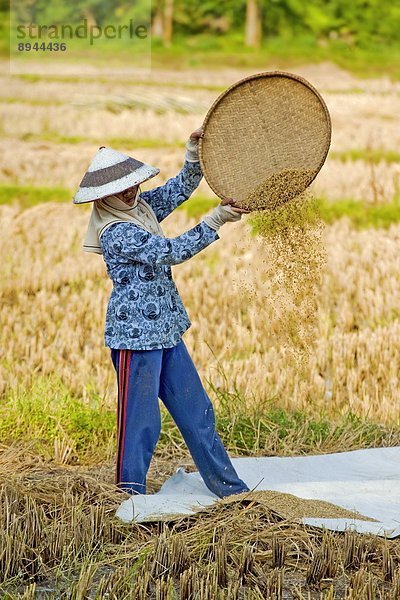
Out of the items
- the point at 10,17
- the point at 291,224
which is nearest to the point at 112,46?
the point at 10,17

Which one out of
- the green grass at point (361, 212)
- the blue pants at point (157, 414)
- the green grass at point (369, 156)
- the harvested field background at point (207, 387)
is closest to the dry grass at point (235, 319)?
the harvested field background at point (207, 387)

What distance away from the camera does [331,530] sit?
177 inches

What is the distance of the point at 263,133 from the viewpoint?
202 inches

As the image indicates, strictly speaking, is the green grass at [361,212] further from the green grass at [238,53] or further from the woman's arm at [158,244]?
the green grass at [238,53]

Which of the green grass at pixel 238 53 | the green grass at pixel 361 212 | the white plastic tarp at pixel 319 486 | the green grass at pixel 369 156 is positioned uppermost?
the white plastic tarp at pixel 319 486

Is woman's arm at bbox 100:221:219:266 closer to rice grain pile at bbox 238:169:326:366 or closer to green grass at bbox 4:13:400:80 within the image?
rice grain pile at bbox 238:169:326:366

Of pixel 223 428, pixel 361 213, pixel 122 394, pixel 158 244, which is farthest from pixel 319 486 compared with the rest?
pixel 361 213

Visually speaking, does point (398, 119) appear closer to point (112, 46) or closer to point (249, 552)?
point (249, 552)

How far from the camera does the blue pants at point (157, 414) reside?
4.77 metres

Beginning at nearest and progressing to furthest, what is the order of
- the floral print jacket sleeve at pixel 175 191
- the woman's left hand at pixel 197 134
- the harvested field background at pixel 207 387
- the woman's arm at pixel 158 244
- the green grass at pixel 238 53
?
the harvested field background at pixel 207 387 < the woman's arm at pixel 158 244 < the woman's left hand at pixel 197 134 < the floral print jacket sleeve at pixel 175 191 < the green grass at pixel 238 53

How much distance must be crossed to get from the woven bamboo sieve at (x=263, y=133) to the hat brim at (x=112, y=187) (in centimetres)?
33

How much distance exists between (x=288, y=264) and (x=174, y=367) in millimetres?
748

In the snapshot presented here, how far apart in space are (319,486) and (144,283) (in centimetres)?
128

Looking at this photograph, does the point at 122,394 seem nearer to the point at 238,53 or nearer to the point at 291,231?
the point at 291,231
